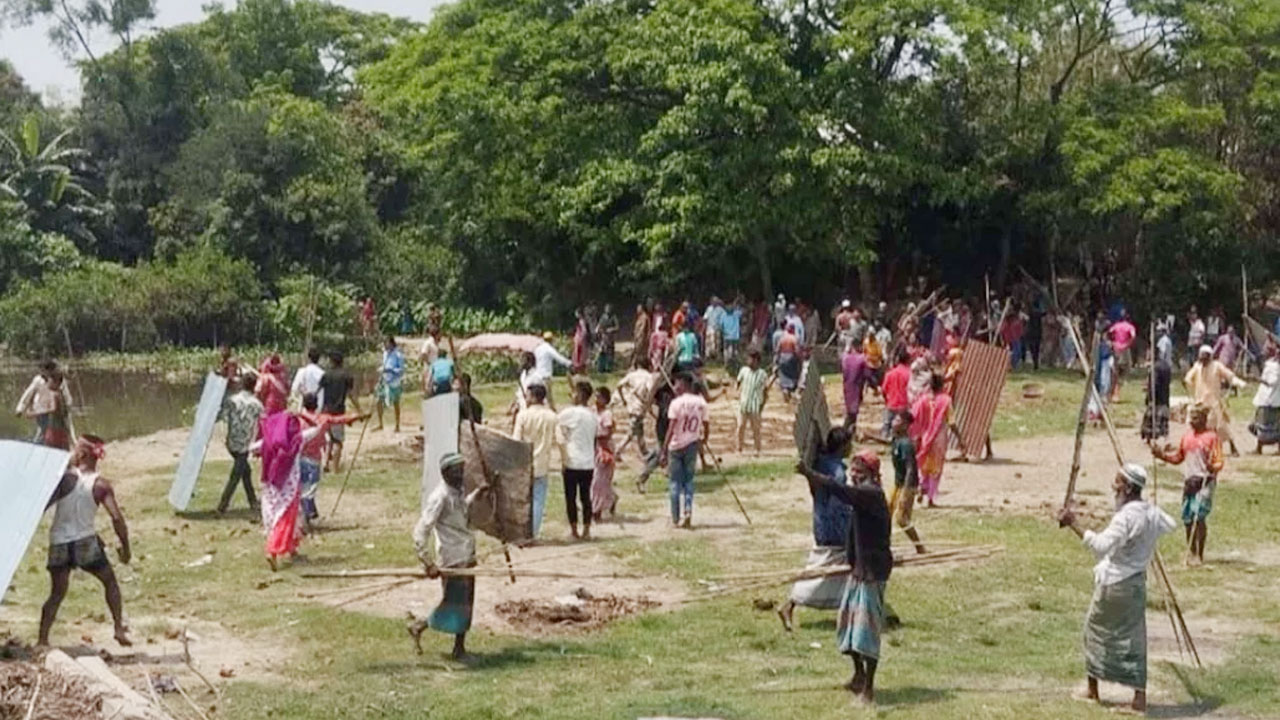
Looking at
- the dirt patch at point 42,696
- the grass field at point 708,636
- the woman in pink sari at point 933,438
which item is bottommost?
the grass field at point 708,636

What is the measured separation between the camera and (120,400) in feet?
121

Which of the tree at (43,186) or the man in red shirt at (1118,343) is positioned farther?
the tree at (43,186)

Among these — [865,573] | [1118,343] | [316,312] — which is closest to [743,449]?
[1118,343]

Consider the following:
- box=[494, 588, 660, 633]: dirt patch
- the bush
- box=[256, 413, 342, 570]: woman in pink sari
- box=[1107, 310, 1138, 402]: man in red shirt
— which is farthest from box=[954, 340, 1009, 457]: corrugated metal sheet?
the bush

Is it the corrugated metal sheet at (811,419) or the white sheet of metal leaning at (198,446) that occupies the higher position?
the corrugated metal sheet at (811,419)

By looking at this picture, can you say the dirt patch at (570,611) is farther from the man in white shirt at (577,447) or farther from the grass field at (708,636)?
the man in white shirt at (577,447)

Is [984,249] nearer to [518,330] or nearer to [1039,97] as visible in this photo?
[1039,97]

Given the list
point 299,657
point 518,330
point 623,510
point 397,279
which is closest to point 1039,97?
point 518,330

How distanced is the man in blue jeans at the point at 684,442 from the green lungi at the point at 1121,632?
22.4ft

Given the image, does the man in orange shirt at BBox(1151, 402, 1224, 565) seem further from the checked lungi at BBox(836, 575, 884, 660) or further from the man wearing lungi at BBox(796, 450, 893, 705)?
the checked lungi at BBox(836, 575, 884, 660)

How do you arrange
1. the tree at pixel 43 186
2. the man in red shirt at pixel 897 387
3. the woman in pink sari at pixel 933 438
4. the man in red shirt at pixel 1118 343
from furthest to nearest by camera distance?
1. the tree at pixel 43 186
2. the man in red shirt at pixel 1118 343
3. the man in red shirt at pixel 897 387
4. the woman in pink sari at pixel 933 438

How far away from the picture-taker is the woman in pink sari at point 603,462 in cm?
1781

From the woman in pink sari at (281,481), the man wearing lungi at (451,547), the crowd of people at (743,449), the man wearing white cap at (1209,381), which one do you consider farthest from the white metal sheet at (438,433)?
the man wearing white cap at (1209,381)

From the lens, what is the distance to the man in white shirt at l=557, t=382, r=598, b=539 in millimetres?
16781
